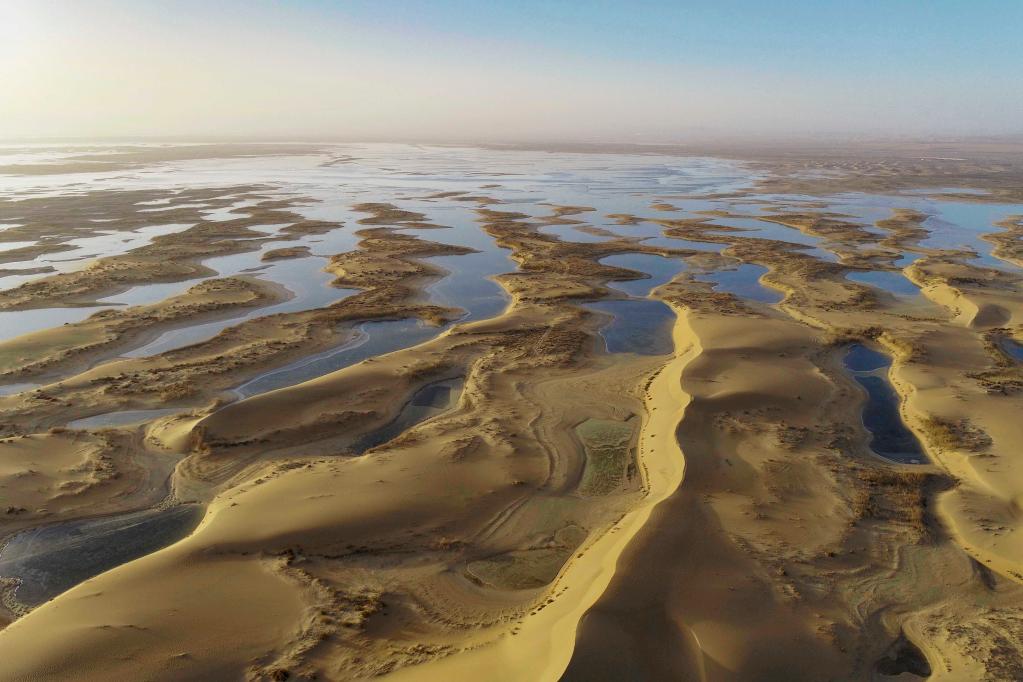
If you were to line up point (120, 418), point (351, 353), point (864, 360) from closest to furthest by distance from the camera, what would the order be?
point (120, 418) → point (864, 360) → point (351, 353)

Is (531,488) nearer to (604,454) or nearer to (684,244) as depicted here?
(604,454)

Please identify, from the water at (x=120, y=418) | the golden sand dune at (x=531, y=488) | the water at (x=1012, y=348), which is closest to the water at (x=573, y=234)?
the golden sand dune at (x=531, y=488)

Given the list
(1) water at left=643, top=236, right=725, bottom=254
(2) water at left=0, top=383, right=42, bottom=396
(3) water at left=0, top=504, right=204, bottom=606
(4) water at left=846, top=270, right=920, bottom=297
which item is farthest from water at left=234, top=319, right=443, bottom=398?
(4) water at left=846, top=270, right=920, bottom=297

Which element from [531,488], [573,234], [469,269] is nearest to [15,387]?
[531,488]

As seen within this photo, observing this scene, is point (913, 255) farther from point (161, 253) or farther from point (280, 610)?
point (161, 253)

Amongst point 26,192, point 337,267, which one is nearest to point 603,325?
point 337,267

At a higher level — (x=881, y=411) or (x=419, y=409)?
(x=881, y=411)
